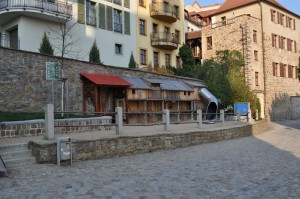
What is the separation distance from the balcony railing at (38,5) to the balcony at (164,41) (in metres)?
10.6

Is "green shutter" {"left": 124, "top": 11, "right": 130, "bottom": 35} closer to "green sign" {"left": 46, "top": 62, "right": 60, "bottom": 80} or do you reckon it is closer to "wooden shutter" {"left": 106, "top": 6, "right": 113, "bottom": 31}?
"wooden shutter" {"left": 106, "top": 6, "right": 113, "bottom": 31}

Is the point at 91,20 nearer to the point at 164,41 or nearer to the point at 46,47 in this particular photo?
the point at 46,47

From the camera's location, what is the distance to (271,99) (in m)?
37.4

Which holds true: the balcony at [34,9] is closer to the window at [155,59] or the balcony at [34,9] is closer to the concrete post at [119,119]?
the window at [155,59]

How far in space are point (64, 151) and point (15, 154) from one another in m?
1.31

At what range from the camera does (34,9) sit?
70.6 ft

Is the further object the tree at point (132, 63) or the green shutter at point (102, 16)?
the tree at point (132, 63)

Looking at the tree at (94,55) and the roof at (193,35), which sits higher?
the roof at (193,35)

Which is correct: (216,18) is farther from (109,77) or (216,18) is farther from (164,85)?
(109,77)

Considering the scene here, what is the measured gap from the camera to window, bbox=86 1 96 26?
26.0m

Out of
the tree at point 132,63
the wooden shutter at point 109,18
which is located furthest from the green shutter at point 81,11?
the tree at point 132,63

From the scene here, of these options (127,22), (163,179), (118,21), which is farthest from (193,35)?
(163,179)

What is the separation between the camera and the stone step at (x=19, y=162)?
322 inches

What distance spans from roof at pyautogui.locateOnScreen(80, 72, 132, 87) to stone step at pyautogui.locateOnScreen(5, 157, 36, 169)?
29.9ft
